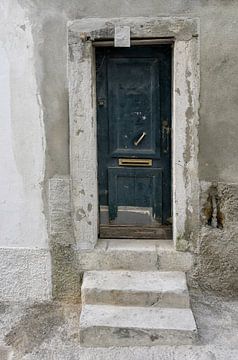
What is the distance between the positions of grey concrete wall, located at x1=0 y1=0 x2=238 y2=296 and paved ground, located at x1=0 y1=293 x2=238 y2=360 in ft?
1.65

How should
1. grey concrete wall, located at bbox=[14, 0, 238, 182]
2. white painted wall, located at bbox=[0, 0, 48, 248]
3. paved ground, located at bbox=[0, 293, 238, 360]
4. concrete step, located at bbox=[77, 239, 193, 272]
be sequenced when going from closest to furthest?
1. paved ground, located at bbox=[0, 293, 238, 360]
2. grey concrete wall, located at bbox=[14, 0, 238, 182]
3. white painted wall, located at bbox=[0, 0, 48, 248]
4. concrete step, located at bbox=[77, 239, 193, 272]

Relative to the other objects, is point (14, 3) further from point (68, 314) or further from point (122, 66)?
point (68, 314)

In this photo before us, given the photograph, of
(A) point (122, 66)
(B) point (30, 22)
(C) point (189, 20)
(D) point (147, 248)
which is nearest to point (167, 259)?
(D) point (147, 248)

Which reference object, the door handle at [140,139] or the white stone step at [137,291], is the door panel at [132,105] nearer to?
the door handle at [140,139]

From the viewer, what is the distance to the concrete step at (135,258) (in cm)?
377

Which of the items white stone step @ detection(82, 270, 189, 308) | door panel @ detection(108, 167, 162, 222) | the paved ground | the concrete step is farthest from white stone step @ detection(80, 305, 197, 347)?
door panel @ detection(108, 167, 162, 222)

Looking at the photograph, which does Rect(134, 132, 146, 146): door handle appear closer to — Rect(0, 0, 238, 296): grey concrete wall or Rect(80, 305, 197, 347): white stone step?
Rect(0, 0, 238, 296): grey concrete wall

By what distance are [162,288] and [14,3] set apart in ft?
9.08

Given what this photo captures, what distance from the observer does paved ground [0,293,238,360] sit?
3.12 m

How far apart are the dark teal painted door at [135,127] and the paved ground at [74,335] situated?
0.97m

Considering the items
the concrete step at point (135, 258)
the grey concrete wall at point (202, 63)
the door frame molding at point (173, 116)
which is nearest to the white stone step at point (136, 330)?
the concrete step at point (135, 258)

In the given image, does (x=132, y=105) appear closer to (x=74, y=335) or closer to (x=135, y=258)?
(x=135, y=258)

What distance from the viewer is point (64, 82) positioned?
363 centimetres

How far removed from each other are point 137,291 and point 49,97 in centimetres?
185
